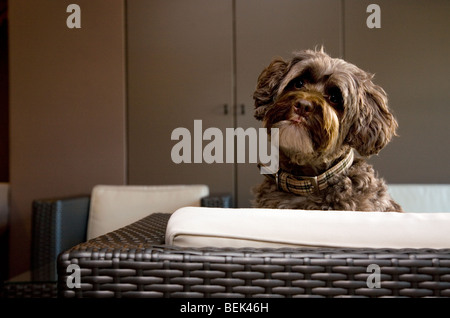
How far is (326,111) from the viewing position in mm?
1216

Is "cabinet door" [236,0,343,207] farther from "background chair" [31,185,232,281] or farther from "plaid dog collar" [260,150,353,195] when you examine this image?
"plaid dog collar" [260,150,353,195]

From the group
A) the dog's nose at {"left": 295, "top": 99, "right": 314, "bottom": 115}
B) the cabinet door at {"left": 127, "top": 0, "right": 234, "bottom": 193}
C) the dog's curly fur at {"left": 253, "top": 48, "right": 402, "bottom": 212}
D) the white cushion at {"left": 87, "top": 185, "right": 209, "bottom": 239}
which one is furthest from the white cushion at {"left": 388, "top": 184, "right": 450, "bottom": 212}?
the dog's nose at {"left": 295, "top": 99, "right": 314, "bottom": 115}

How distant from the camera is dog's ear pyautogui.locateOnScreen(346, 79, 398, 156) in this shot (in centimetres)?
127

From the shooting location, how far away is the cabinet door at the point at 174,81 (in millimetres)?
2939

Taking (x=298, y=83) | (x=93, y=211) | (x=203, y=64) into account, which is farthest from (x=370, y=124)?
(x=203, y=64)

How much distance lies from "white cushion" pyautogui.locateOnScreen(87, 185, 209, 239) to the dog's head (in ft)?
4.08

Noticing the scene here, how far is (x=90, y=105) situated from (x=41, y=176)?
2.24 feet

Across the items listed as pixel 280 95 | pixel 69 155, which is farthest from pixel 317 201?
pixel 69 155

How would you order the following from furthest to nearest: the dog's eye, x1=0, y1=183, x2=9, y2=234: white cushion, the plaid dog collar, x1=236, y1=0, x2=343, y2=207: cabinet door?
1. x1=0, y1=183, x2=9, y2=234: white cushion
2. x1=236, y1=0, x2=343, y2=207: cabinet door
3. the dog's eye
4. the plaid dog collar

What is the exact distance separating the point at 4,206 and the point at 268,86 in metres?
2.59

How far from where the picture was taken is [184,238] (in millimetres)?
642

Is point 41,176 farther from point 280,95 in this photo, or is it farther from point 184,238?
point 184,238

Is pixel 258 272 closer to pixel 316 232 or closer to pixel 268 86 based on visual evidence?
pixel 316 232
